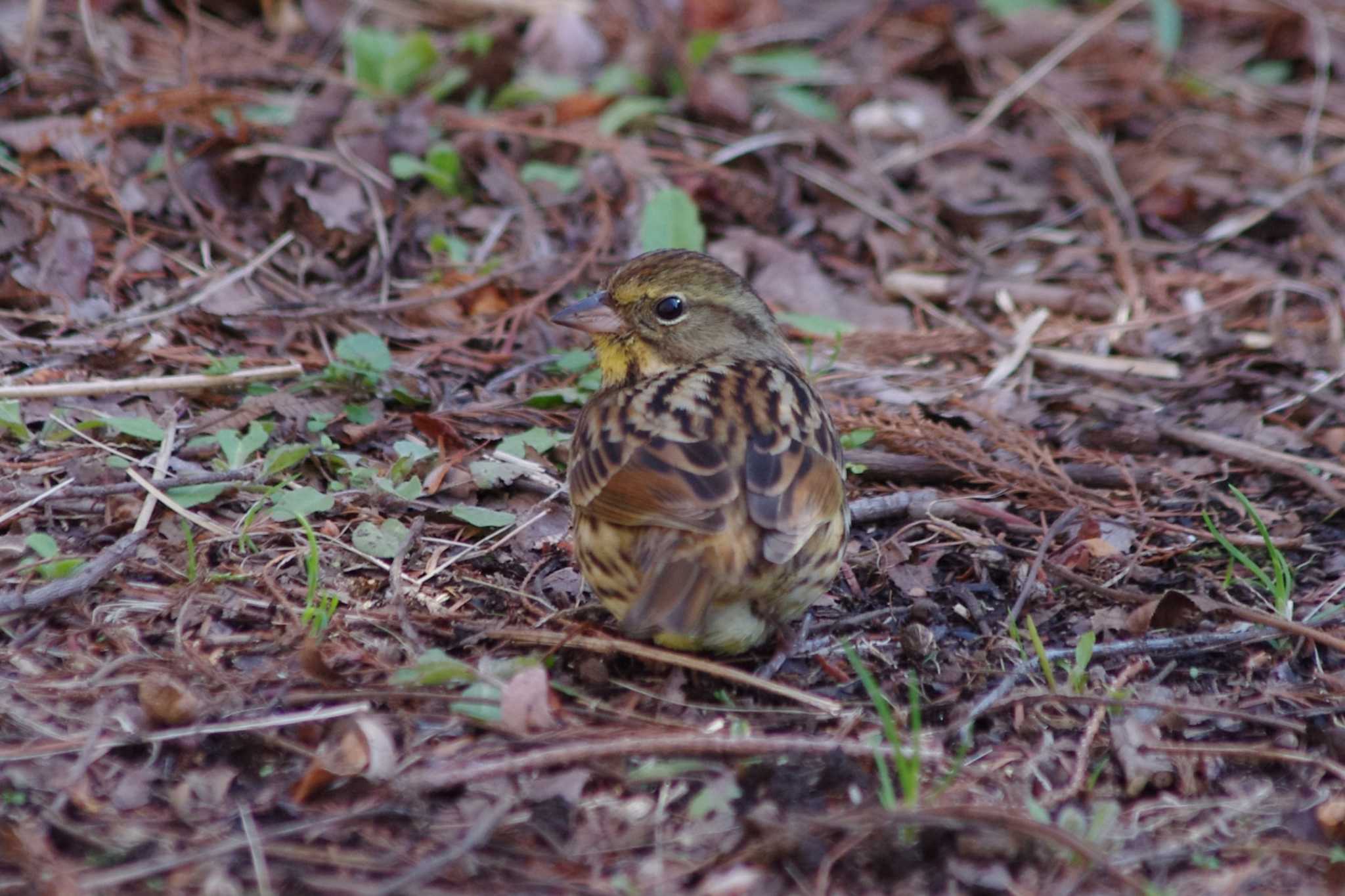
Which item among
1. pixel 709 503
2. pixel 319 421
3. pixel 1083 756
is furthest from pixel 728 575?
pixel 319 421

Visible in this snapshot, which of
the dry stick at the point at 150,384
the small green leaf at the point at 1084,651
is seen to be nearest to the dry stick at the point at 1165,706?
the small green leaf at the point at 1084,651

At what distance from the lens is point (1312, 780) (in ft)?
12.6

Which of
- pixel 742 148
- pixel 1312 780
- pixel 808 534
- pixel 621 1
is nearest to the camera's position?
pixel 1312 780

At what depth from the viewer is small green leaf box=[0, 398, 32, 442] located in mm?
5020

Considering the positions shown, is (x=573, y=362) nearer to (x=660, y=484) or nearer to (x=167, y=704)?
(x=660, y=484)

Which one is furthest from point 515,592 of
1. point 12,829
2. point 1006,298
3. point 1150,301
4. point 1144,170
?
point 1144,170

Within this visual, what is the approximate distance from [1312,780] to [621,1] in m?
6.36

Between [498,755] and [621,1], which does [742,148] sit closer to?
[621,1]

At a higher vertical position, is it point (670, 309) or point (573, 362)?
point (670, 309)

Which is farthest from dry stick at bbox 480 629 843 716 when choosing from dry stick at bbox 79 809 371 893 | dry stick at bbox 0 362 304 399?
dry stick at bbox 0 362 304 399

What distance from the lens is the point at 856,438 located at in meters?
5.59

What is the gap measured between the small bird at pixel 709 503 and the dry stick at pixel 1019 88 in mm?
3277

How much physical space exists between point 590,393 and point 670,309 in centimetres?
80

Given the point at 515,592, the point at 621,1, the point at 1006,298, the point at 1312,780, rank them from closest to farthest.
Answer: the point at 1312,780
the point at 515,592
the point at 1006,298
the point at 621,1
